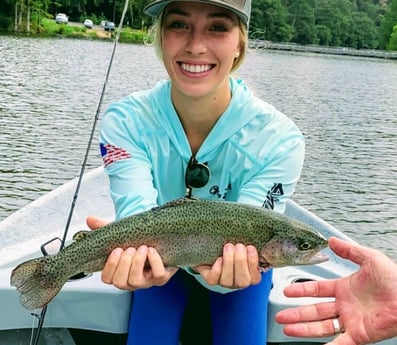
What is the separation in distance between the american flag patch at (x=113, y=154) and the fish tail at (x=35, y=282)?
33.7 inches

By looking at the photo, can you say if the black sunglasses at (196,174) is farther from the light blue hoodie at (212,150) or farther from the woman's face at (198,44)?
the woman's face at (198,44)

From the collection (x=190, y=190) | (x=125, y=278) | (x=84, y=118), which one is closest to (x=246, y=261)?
(x=125, y=278)

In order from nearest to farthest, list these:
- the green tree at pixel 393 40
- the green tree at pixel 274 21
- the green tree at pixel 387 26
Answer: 1. the green tree at pixel 274 21
2. the green tree at pixel 393 40
3. the green tree at pixel 387 26

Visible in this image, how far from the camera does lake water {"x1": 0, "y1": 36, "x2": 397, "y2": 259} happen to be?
12.8 meters

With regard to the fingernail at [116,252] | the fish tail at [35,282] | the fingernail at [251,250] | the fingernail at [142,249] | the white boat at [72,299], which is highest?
the fingernail at [251,250]

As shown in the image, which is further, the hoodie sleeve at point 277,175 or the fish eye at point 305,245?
the hoodie sleeve at point 277,175

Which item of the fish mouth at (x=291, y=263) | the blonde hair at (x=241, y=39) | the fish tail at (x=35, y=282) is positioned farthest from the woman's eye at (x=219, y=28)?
the fish tail at (x=35, y=282)

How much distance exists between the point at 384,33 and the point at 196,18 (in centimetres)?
14146

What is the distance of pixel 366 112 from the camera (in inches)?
1142

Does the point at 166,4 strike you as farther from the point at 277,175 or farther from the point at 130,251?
the point at 130,251

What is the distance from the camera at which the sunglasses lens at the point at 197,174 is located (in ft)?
11.8

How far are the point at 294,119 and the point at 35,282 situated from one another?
22291mm

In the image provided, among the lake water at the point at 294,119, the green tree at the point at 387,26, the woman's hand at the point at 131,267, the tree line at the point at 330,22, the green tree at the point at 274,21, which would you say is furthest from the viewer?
the green tree at the point at 387,26

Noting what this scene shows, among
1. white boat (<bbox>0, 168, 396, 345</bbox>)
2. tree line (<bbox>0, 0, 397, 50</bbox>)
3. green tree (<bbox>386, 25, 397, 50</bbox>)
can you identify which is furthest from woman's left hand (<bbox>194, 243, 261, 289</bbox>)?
green tree (<bbox>386, 25, 397, 50</bbox>)
